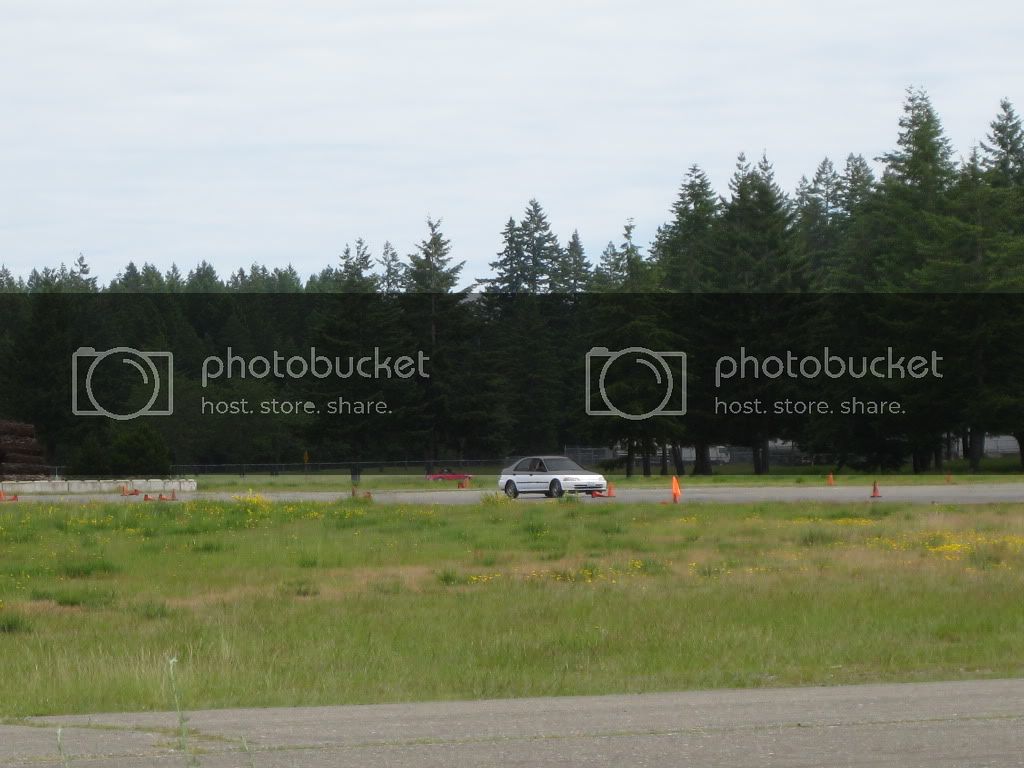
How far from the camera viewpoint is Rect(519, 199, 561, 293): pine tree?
470 feet

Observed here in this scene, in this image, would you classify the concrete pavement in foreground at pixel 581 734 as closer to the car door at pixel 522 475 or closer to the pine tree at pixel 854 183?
the car door at pixel 522 475

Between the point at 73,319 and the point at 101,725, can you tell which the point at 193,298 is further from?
the point at 101,725

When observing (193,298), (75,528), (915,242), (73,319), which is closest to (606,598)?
(75,528)

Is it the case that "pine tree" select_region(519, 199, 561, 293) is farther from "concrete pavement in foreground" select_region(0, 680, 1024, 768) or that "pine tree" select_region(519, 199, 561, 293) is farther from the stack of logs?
"concrete pavement in foreground" select_region(0, 680, 1024, 768)

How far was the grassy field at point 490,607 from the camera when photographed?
12766mm

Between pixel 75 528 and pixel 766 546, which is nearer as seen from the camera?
pixel 766 546

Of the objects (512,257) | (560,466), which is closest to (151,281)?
(512,257)

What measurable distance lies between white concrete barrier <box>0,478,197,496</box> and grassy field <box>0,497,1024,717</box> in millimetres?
20463

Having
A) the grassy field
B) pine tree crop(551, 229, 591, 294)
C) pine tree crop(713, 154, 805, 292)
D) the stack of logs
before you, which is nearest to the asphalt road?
the grassy field

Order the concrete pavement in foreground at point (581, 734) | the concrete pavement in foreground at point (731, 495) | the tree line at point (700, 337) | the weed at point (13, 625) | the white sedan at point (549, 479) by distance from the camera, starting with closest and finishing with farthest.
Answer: the concrete pavement in foreground at point (581, 734) → the weed at point (13, 625) → the concrete pavement in foreground at point (731, 495) → the white sedan at point (549, 479) → the tree line at point (700, 337)

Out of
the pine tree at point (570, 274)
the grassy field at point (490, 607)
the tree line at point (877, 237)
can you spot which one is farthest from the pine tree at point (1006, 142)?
the grassy field at point (490, 607)

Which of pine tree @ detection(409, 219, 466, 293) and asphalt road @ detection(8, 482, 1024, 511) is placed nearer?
asphalt road @ detection(8, 482, 1024, 511)

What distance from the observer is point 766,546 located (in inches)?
1000

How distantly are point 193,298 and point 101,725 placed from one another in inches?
5894
